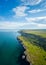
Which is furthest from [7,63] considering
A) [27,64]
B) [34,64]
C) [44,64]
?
→ [44,64]

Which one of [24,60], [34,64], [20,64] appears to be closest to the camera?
[34,64]

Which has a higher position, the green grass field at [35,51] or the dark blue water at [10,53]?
the green grass field at [35,51]

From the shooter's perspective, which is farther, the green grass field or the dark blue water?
the dark blue water

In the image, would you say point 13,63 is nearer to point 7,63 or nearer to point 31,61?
point 7,63

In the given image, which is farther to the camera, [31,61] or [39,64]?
[31,61]

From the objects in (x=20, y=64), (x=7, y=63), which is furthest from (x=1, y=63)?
(x=20, y=64)

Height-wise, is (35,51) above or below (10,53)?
above

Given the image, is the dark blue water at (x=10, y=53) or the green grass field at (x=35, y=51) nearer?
the green grass field at (x=35, y=51)

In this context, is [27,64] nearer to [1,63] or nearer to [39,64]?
[39,64]

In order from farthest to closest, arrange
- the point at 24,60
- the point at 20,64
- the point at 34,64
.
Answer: the point at 24,60 → the point at 20,64 → the point at 34,64

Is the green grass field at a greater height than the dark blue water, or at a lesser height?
greater
